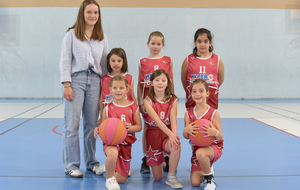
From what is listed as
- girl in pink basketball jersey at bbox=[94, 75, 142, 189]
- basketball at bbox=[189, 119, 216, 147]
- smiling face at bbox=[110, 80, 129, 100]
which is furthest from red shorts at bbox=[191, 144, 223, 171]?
smiling face at bbox=[110, 80, 129, 100]

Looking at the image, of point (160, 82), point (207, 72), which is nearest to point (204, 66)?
point (207, 72)

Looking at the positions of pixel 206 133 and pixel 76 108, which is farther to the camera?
pixel 76 108

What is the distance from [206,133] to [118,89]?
0.97 metres

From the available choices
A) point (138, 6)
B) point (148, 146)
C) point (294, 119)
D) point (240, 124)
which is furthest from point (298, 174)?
point (138, 6)

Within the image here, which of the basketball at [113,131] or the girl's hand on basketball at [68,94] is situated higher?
the girl's hand on basketball at [68,94]

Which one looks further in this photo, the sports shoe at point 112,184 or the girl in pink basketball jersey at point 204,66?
the girl in pink basketball jersey at point 204,66

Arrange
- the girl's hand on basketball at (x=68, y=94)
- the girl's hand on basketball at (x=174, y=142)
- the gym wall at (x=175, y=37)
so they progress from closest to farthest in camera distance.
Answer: the girl's hand on basketball at (x=174, y=142)
the girl's hand on basketball at (x=68, y=94)
the gym wall at (x=175, y=37)

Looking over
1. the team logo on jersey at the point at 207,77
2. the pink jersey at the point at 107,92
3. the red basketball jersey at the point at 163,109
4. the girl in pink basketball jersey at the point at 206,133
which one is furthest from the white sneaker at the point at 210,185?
the pink jersey at the point at 107,92

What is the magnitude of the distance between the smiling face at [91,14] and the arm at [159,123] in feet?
3.33

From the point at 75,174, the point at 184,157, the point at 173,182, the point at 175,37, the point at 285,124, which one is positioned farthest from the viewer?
the point at 175,37

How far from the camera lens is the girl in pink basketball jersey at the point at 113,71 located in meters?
3.42

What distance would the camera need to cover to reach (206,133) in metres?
2.94

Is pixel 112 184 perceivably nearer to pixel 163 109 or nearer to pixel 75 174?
pixel 75 174

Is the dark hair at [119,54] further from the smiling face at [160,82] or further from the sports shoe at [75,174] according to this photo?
the sports shoe at [75,174]
